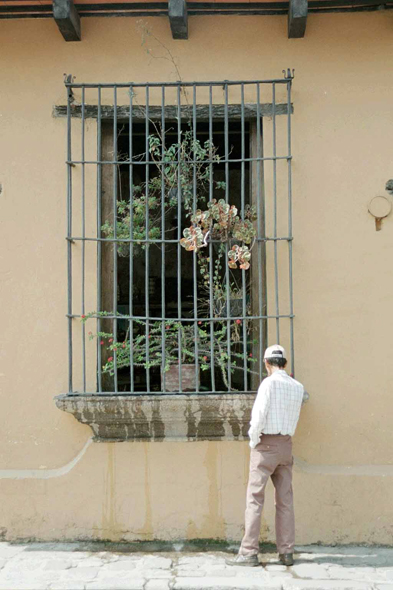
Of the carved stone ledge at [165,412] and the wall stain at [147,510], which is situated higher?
the carved stone ledge at [165,412]

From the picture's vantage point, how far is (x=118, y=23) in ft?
15.0

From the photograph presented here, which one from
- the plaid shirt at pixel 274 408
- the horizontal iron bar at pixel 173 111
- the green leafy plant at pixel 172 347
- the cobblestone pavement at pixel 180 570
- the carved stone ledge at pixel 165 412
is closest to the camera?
the cobblestone pavement at pixel 180 570

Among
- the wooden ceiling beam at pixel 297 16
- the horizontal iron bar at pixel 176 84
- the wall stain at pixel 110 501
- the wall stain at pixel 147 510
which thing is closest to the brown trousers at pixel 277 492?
the wall stain at pixel 147 510

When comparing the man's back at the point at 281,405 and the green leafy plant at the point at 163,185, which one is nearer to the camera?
the man's back at the point at 281,405

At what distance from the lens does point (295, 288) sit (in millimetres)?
4453

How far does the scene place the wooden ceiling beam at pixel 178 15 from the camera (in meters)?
4.27

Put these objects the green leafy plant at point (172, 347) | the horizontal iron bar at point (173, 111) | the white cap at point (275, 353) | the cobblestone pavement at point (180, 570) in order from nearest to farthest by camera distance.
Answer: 1. the cobblestone pavement at point (180, 570)
2. the white cap at point (275, 353)
3. the green leafy plant at point (172, 347)
4. the horizontal iron bar at point (173, 111)

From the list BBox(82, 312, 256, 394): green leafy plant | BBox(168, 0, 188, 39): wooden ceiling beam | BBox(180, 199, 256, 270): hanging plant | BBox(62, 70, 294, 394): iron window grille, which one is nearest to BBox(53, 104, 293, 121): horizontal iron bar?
BBox(62, 70, 294, 394): iron window grille

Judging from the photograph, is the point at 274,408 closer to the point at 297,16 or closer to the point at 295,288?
the point at 295,288

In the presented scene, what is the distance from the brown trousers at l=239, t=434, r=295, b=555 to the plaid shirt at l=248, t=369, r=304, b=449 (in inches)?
2.7

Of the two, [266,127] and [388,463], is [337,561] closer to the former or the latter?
[388,463]

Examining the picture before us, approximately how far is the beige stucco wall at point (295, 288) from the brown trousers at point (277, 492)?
0.42 meters

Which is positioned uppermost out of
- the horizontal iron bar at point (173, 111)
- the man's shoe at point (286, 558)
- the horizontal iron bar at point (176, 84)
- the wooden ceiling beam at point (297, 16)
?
the wooden ceiling beam at point (297, 16)

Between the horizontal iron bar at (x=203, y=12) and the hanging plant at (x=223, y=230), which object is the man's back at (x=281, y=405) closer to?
the hanging plant at (x=223, y=230)
